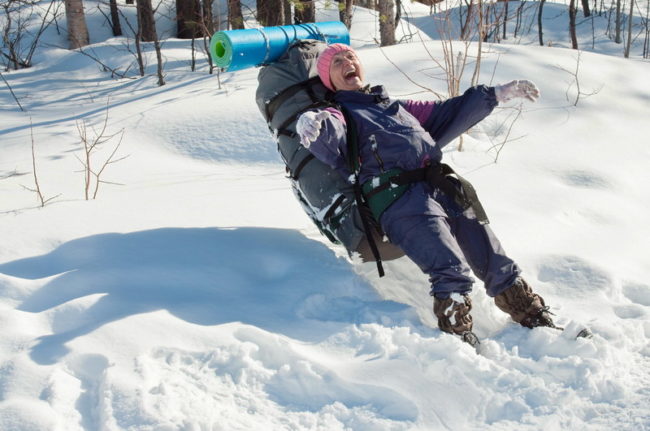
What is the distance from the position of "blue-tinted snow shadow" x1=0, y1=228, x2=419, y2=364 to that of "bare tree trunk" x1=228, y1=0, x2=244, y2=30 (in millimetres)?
4856

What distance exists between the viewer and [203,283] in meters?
2.71

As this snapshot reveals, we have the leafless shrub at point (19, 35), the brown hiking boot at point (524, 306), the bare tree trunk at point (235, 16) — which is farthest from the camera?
the leafless shrub at point (19, 35)

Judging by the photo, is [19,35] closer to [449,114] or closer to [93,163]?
[93,163]

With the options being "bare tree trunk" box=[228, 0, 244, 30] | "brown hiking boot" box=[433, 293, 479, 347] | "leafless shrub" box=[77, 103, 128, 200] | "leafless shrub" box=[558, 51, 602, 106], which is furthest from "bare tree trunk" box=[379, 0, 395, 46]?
"brown hiking boot" box=[433, 293, 479, 347]

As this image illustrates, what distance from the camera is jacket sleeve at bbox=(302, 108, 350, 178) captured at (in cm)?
265

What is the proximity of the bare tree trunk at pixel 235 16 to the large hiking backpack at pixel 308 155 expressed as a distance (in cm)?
432

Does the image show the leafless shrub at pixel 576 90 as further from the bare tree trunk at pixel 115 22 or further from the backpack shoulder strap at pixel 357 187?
the bare tree trunk at pixel 115 22

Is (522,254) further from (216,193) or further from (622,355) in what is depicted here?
(216,193)

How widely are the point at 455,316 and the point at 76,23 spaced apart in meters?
8.62

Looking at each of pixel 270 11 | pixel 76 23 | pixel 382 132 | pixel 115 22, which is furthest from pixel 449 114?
pixel 115 22

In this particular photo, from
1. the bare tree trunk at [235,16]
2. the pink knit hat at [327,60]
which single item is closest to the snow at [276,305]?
the pink knit hat at [327,60]

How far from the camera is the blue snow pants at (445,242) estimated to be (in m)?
2.51

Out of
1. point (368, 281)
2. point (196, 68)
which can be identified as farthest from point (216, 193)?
point (196, 68)

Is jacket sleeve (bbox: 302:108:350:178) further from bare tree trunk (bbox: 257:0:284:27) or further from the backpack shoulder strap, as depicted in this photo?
bare tree trunk (bbox: 257:0:284:27)
